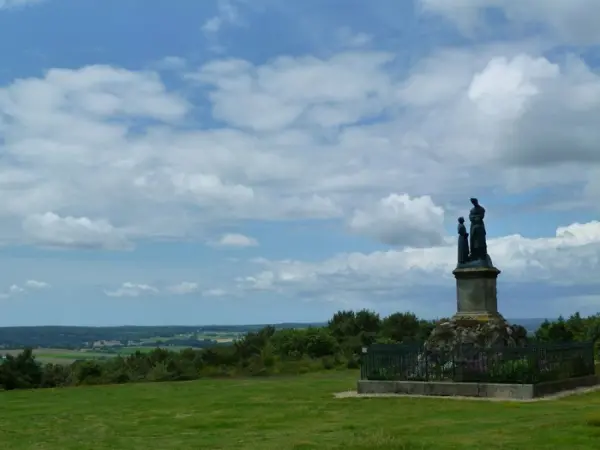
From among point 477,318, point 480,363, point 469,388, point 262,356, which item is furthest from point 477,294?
point 262,356

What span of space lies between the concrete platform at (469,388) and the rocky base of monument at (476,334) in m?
1.25

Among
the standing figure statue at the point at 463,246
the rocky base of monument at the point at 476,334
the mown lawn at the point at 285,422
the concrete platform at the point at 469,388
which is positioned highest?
the standing figure statue at the point at 463,246

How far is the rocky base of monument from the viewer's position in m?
22.7

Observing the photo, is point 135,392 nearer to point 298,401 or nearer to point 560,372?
point 298,401

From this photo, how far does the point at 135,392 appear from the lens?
2505cm

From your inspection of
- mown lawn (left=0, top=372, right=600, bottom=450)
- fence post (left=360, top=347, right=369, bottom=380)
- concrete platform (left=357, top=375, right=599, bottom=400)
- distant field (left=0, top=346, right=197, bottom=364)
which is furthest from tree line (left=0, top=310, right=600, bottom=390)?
concrete platform (left=357, top=375, right=599, bottom=400)

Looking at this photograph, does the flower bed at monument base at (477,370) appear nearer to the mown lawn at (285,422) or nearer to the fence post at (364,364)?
the fence post at (364,364)

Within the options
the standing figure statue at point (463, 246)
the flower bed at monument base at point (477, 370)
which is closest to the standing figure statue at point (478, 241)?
the standing figure statue at point (463, 246)

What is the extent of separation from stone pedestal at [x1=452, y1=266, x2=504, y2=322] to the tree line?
11519mm

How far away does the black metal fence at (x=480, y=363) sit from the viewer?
20.7 metres

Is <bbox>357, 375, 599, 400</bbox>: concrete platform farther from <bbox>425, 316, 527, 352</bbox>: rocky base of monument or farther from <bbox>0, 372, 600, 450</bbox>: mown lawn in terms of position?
<bbox>425, 316, 527, 352</bbox>: rocky base of monument

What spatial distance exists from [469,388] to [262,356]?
17.4 m

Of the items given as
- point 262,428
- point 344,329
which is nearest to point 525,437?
point 262,428

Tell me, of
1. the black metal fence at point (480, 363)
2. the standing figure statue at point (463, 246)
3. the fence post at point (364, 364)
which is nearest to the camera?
the black metal fence at point (480, 363)
